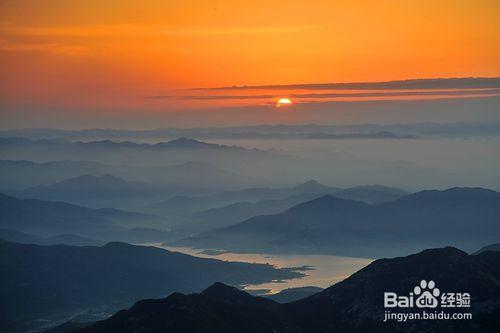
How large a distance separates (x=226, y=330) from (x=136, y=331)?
63.7ft

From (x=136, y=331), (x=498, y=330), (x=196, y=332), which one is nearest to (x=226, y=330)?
(x=196, y=332)

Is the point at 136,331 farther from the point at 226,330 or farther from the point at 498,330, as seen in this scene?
the point at 498,330

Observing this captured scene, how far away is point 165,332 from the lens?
197250 mm

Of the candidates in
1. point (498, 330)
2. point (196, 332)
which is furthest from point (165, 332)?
point (498, 330)

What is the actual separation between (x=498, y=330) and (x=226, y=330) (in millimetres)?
58471

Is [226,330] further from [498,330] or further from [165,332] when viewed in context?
[498,330]

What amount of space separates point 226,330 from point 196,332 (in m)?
6.79

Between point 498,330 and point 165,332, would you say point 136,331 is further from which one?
point 498,330

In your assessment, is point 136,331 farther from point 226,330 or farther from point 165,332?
point 226,330

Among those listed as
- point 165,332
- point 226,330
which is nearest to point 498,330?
point 226,330

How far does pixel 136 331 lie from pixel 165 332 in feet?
22.8

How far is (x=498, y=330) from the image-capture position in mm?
199250

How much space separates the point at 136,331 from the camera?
19975cm
